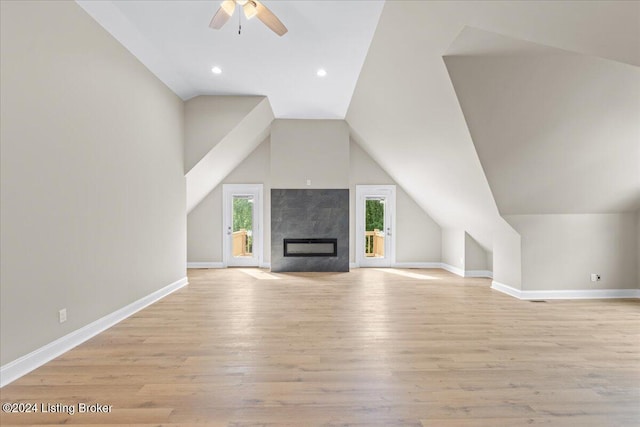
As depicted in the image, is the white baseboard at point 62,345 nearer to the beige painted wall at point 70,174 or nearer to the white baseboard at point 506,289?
the beige painted wall at point 70,174

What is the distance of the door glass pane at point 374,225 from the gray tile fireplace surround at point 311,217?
2.83ft

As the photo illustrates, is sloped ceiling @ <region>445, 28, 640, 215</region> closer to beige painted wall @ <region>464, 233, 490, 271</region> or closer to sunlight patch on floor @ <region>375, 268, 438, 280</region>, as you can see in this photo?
beige painted wall @ <region>464, 233, 490, 271</region>

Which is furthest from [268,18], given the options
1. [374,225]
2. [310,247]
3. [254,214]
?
[374,225]

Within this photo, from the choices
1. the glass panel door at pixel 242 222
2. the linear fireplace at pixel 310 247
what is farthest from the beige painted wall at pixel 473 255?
the glass panel door at pixel 242 222

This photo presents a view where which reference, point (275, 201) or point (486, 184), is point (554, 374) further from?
point (275, 201)

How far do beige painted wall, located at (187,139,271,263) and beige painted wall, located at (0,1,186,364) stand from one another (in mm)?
3183

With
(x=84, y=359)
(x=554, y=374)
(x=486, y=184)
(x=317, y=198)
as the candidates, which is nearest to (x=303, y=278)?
(x=317, y=198)

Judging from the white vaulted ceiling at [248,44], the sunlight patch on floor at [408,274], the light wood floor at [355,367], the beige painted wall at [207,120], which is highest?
the white vaulted ceiling at [248,44]

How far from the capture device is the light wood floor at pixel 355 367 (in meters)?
2.10

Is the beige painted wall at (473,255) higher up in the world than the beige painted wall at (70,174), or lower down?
lower down

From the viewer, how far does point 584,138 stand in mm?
3738

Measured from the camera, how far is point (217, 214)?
26.5 feet

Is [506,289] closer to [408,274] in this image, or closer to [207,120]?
[408,274]

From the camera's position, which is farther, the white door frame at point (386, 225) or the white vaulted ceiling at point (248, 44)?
the white door frame at point (386, 225)
